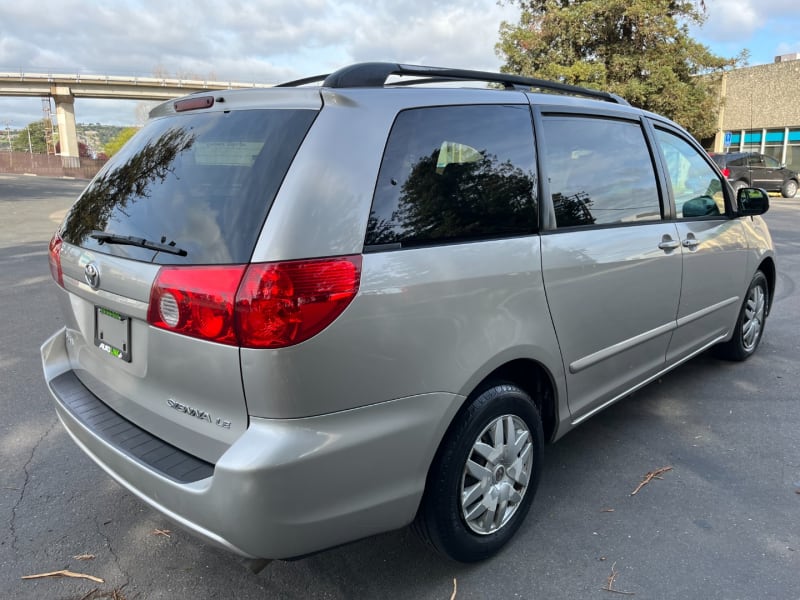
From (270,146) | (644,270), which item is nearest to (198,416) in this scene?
(270,146)

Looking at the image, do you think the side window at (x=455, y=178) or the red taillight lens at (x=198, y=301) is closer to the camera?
the red taillight lens at (x=198, y=301)

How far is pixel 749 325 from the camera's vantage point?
188 inches

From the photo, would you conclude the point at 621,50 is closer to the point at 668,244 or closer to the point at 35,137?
the point at 668,244

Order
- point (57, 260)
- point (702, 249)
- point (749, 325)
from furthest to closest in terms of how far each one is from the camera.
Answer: point (749, 325), point (702, 249), point (57, 260)

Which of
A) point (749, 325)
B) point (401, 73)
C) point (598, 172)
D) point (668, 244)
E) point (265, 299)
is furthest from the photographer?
point (749, 325)

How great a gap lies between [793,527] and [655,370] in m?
1.06

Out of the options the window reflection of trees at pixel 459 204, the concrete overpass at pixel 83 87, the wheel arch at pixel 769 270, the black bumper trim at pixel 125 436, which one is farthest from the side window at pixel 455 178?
the concrete overpass at pixel 83 87

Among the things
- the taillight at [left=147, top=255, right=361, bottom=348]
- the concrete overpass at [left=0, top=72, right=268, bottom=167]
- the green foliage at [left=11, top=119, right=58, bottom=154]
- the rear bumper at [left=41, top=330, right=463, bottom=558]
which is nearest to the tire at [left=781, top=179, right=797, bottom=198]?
the rear bumper at [left=41, top=330, right=463, bottom=558]

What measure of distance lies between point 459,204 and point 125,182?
1324 millimetres

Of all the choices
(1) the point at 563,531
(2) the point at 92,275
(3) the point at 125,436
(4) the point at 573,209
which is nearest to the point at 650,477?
(1) the point at 563,531

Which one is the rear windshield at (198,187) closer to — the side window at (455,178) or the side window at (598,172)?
the side window at (455,178)

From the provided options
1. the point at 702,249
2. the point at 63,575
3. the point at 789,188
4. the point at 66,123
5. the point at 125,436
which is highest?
the point at 66,123

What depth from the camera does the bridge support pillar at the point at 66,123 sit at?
182 ft

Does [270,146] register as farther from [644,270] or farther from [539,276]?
[644,270]
